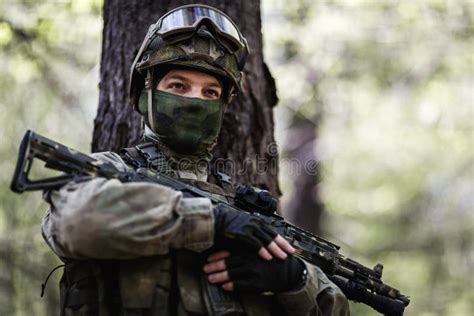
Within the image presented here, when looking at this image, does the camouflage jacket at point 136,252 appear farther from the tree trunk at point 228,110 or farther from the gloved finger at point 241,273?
the tree trunk at point 228,110

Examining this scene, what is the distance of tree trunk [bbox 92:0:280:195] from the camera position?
4727 mm

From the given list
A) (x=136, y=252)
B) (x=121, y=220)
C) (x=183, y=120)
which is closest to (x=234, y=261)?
(x=136, y=252)

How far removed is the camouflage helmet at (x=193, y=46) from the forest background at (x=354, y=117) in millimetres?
3558

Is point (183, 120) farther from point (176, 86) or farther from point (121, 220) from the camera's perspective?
point (121, 220)

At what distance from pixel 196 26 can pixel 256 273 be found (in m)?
1.32

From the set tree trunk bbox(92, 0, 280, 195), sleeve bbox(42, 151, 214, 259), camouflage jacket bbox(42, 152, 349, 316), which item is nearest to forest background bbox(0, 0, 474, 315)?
tree trunk bbox(92, 0, 280, 195)

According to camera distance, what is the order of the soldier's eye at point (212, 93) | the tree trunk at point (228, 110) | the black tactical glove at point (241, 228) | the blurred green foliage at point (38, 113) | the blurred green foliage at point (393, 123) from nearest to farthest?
1. the black tactical glove at point (241, 228)
2. the soldier's eye at point (212, 93)
3. the tree trunk at point (228, 110)
4. the blurred green foliage at point (38, 113)
5. the blurred green foliage at point (393, 123)

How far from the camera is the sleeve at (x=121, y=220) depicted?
284 cm

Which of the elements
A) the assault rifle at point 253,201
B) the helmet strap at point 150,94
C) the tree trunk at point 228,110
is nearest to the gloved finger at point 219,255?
the assault rifle at point 253,201

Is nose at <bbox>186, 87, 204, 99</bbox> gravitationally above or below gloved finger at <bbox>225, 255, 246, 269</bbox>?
above

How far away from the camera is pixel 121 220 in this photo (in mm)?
2846

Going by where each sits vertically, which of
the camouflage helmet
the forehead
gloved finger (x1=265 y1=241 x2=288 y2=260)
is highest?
the camouflage helmet

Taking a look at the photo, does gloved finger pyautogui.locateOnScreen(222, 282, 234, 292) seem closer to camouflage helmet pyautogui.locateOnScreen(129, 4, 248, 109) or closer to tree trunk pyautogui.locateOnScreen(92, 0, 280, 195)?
camouflage helmet pyautogui.locateOnScreen(129, 4, 248, 109)

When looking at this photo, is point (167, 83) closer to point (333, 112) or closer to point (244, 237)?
point (244, 237)
